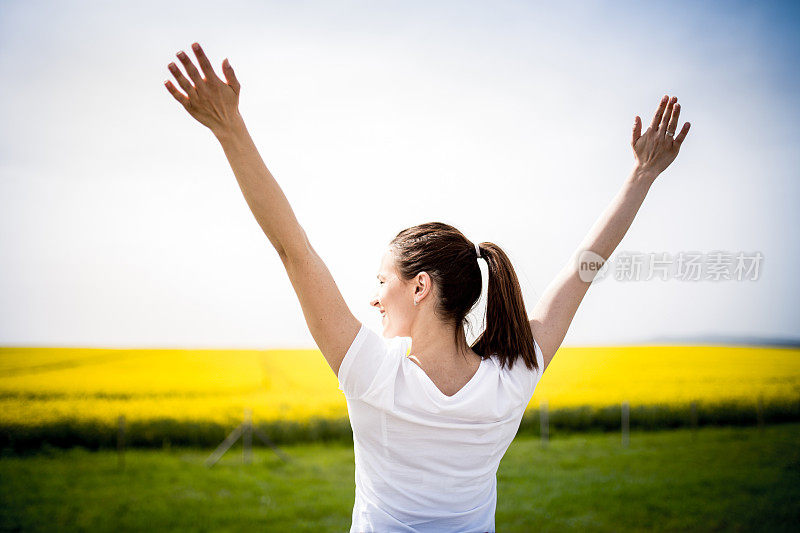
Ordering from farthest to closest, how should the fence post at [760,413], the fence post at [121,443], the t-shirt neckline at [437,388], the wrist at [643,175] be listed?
the fence post at [760,413] → the fence post at [121,443] → the wrist at [643,175] → the t-shirt neckline at [437,388]

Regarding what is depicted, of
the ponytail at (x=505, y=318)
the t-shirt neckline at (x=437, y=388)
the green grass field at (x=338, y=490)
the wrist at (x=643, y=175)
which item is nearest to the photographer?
the t-shirt neckline at (x=437, y=388)

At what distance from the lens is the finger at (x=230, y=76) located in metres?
0.78

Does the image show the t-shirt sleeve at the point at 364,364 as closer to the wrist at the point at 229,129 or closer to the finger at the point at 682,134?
the wrist at the point at 229,129

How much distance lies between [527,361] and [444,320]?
0.17 meters

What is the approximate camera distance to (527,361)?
3.25ft

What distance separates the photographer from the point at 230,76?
79cm

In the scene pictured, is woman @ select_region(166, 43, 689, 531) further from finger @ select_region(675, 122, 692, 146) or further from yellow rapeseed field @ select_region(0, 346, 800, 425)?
yellow rapeseed field @ select_region(0, 346, 800, 425)

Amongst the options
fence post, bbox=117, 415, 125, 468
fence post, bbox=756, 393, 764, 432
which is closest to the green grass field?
fence post, bbox=117, 415, 125, 468

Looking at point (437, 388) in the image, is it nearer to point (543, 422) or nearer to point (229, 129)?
point (229, 129)

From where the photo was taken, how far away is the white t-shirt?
33.3 inches

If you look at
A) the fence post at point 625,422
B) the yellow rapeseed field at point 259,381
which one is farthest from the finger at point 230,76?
the fence post at point 625,422

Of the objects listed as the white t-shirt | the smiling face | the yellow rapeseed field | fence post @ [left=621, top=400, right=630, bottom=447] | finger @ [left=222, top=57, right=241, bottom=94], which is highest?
finger @ [left=222, top=57, right=241, bottom=94]

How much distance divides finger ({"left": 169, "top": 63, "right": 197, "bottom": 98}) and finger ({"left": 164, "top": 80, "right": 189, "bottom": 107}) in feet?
0.03

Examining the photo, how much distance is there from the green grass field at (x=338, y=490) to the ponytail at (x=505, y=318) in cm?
412
